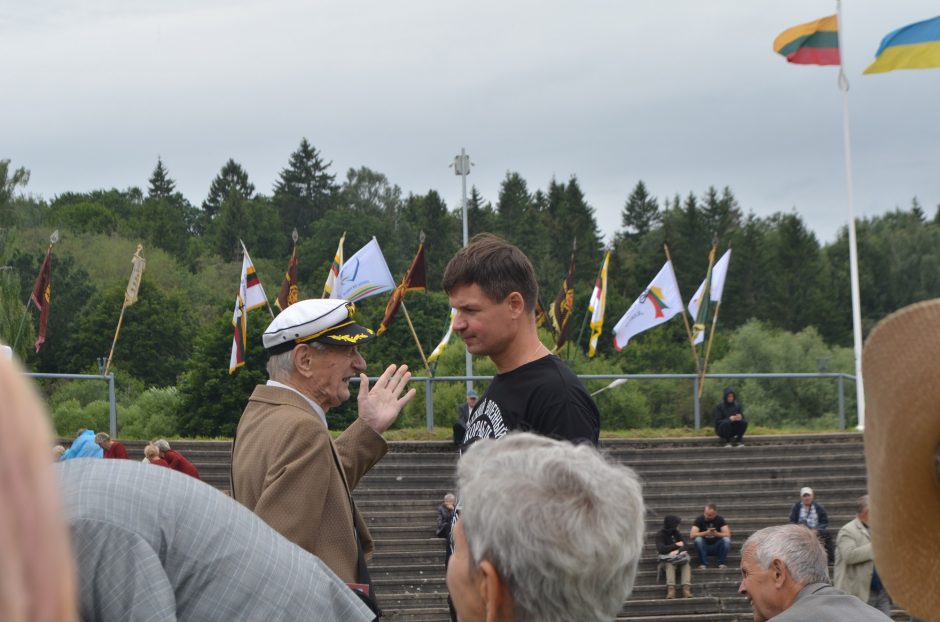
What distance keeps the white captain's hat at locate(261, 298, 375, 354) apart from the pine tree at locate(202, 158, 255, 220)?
363ft

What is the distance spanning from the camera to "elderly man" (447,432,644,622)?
2.18 meters

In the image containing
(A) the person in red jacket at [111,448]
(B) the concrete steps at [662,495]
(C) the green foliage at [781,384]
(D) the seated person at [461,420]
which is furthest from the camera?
(C) the green foliage at [781,384]

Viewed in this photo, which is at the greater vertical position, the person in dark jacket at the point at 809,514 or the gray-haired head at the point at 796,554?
the gray-haired head at the point at 796,554

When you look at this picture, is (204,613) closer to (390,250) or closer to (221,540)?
(221,540)

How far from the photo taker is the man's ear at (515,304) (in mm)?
3926

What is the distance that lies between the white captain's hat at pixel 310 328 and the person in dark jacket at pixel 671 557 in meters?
12.8

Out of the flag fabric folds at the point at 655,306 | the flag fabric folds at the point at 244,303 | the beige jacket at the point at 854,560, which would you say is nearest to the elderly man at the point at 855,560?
the beige jacket at the point at 854,560

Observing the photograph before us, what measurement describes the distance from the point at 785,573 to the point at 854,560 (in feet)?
24.6

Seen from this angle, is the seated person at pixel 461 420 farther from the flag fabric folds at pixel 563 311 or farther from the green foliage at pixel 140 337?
the green foliage at pixel 140 337

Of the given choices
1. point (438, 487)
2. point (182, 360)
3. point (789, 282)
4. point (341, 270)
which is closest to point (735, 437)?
point (438, 487)

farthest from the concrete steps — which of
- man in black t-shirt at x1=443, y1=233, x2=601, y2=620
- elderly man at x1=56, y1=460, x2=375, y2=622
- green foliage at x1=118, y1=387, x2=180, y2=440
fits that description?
green foliage at x1=118, y1=387, x2=180, y2=440

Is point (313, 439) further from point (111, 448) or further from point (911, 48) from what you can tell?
point (911, 48)

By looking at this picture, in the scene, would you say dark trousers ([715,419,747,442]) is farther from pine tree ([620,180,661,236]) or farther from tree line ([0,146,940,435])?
pine tree ([620,180,661,236])

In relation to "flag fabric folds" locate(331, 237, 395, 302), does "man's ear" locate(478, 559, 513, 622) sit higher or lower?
lower
